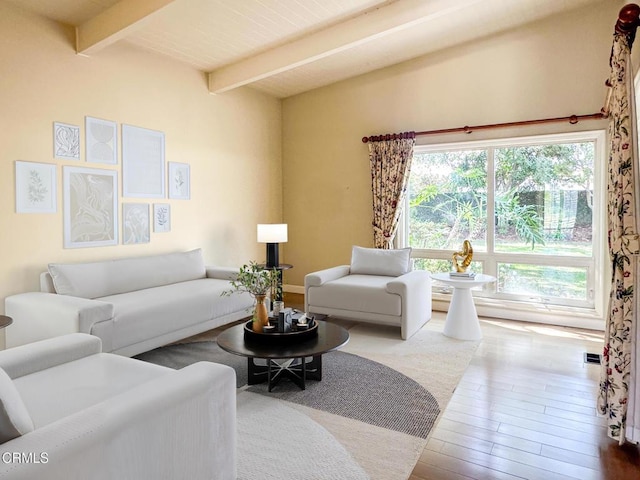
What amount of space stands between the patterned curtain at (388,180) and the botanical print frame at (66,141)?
3426 millimetres

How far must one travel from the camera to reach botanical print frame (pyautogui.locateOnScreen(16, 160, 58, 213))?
3.49 m

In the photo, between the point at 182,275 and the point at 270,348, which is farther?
the point at 182,275

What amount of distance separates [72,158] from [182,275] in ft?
5.07

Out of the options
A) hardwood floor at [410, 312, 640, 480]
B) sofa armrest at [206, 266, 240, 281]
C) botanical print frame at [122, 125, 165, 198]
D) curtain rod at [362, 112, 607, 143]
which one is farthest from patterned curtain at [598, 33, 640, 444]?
botanical print frame at [122, 125, 165, 198]

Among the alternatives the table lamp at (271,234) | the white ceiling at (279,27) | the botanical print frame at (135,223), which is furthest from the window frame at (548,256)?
the botanical print frame at (135,223)

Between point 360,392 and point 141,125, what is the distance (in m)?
3.50

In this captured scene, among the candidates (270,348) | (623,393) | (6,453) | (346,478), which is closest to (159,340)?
(270,348)

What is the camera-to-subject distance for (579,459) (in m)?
2.11

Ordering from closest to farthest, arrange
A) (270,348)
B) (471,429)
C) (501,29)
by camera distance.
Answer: (471,429) → (270,348) → (501,29)

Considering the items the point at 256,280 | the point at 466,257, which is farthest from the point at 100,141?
the point at 466,257

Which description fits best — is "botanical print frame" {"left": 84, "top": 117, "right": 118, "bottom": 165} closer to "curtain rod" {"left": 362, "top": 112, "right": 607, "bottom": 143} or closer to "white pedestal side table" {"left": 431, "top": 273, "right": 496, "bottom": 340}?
"curtain rod" {"left": 362, "top": 112, "right": 607, "bottom": 143}

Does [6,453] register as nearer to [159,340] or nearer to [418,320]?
[159,340]

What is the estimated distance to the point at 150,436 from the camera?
1.44 metres

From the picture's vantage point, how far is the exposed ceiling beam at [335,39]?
12.7 ft
